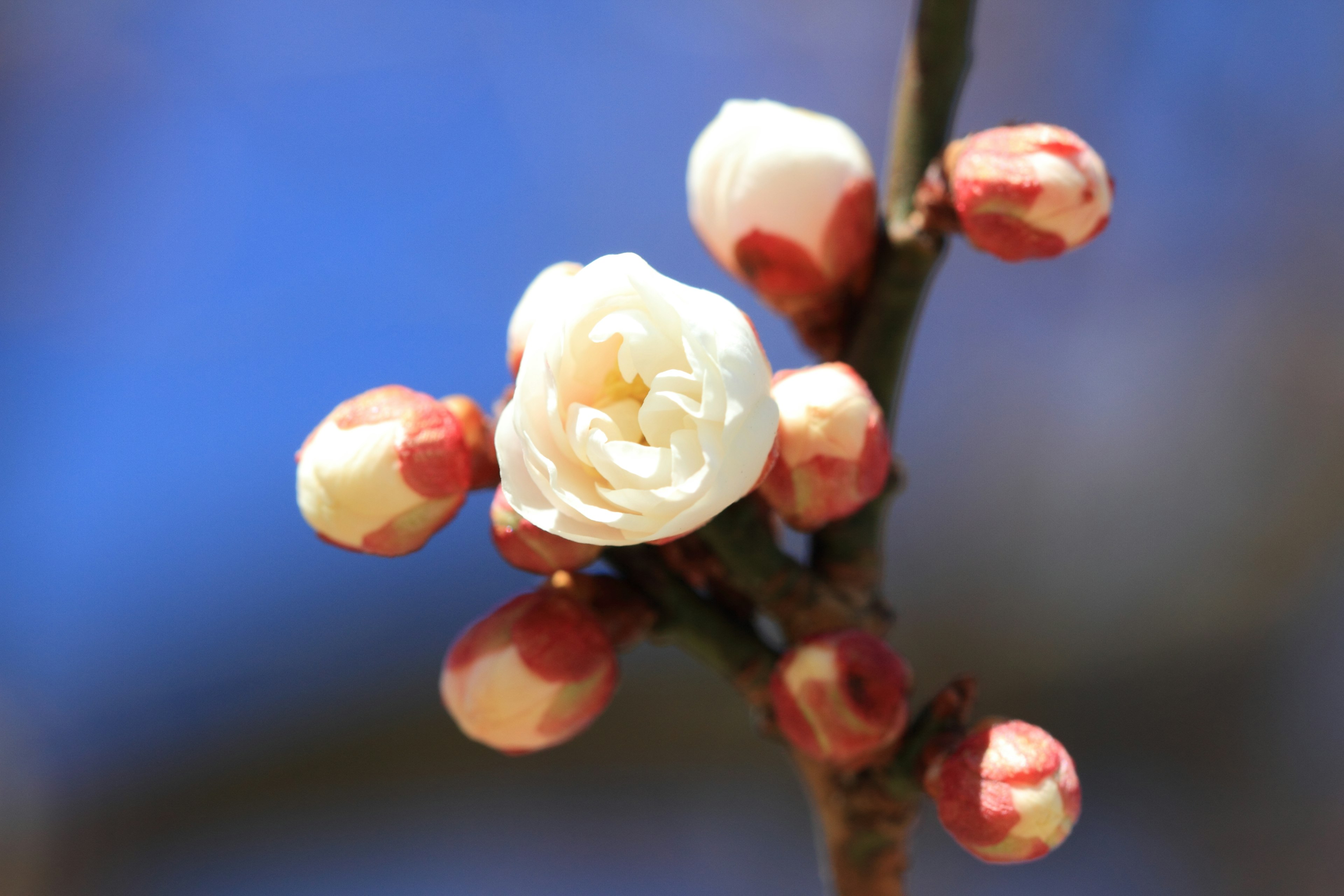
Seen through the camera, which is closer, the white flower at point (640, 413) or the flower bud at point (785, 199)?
the white flower at point (640, 413)

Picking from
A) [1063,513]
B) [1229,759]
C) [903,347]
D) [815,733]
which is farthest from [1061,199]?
[1229,759]

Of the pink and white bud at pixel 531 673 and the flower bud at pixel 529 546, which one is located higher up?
the flower bud at pixel 529 546

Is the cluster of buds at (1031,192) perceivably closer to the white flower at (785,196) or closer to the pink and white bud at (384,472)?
the white flower at (785,196)

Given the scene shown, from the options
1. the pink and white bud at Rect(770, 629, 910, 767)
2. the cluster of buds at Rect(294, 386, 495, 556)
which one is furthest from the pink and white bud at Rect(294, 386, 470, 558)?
the pink and white bud at Rect(770, 629, 910, 767)

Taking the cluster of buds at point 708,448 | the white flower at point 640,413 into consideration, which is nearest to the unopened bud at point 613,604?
the cluster of buds at point 708,448

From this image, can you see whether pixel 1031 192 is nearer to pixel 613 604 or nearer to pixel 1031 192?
pixel 1031 192

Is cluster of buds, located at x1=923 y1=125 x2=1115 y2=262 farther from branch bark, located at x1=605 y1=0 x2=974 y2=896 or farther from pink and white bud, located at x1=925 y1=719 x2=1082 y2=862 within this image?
pink and white bud, located at x1=925 y1=719 x2=1082 y2=862

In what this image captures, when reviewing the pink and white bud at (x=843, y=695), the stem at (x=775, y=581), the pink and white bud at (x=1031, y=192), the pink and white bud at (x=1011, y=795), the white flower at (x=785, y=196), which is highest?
the white flower at (x=785, y=196)
